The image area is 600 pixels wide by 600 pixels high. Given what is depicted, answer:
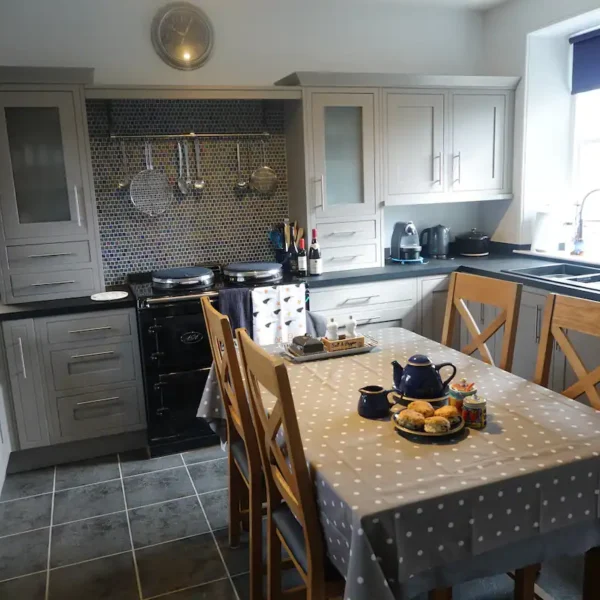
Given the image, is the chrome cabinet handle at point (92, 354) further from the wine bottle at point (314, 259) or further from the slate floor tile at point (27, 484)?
the wine bottle at point (314, 259)

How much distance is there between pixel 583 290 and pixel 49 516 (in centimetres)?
254

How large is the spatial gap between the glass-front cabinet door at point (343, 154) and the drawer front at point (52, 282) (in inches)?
51.0

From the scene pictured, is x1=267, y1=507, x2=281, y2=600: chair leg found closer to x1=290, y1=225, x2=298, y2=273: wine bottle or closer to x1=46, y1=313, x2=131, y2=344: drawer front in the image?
x1=46, y1=313, x2=131, y2=344: drawer front

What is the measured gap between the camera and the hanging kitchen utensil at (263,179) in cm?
353

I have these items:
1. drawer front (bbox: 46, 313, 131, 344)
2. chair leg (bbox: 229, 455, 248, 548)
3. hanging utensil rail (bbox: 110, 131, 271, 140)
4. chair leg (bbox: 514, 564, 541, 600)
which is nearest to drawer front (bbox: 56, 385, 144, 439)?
drawer front (bbox: 46, 313, 131, 344)

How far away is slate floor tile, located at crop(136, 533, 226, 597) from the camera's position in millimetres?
2043

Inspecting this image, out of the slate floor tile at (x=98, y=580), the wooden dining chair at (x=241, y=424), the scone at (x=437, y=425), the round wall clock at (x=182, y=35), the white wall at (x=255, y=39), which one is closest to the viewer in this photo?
the scone at (x=437, y=425)

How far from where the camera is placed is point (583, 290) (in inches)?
109

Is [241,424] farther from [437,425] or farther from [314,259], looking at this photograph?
[314,259]

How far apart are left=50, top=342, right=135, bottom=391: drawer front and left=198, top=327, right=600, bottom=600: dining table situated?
5.30 ft

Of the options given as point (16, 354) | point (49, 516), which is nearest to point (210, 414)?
point (49, 516)

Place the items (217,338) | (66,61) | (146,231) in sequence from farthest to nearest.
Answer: (146,231)
(66,61)
(217,338)

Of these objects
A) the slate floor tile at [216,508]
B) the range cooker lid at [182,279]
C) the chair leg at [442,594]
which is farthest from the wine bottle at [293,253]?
the chair leg at [442,594]

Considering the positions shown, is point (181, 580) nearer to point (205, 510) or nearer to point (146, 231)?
point (205, 510)
